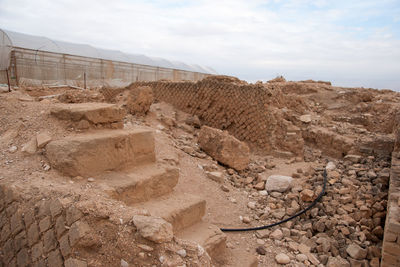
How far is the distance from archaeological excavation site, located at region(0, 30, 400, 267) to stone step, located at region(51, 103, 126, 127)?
0.05 feet

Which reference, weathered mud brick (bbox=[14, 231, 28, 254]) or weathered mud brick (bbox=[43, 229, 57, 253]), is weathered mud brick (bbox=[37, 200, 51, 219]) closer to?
weathered mud brick (bbox=[43, 229, 57, 253])

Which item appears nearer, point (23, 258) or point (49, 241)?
point (49, 241)

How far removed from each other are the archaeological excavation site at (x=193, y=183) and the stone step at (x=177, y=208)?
0.06 feet

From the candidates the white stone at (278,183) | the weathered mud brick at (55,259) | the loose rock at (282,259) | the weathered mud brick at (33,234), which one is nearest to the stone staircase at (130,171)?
the loose rock at (282,259)

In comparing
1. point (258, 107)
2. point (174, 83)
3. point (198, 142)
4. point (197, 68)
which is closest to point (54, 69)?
point (174, 83)

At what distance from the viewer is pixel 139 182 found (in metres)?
2.98

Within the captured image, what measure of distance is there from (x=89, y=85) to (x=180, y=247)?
10345 mm

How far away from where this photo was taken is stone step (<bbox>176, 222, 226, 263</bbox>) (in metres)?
2.87

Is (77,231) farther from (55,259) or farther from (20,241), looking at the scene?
(20,241)

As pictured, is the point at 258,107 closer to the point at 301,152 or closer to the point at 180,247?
the point at 301,152

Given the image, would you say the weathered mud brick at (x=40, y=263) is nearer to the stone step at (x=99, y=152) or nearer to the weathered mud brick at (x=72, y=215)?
the weathered mud brick at (x=72, y=215)

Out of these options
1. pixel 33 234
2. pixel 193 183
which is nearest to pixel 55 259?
pixel 33 234

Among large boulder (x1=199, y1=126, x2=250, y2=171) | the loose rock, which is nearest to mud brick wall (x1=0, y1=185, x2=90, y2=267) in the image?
the loose rock

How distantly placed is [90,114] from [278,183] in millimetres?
3342
